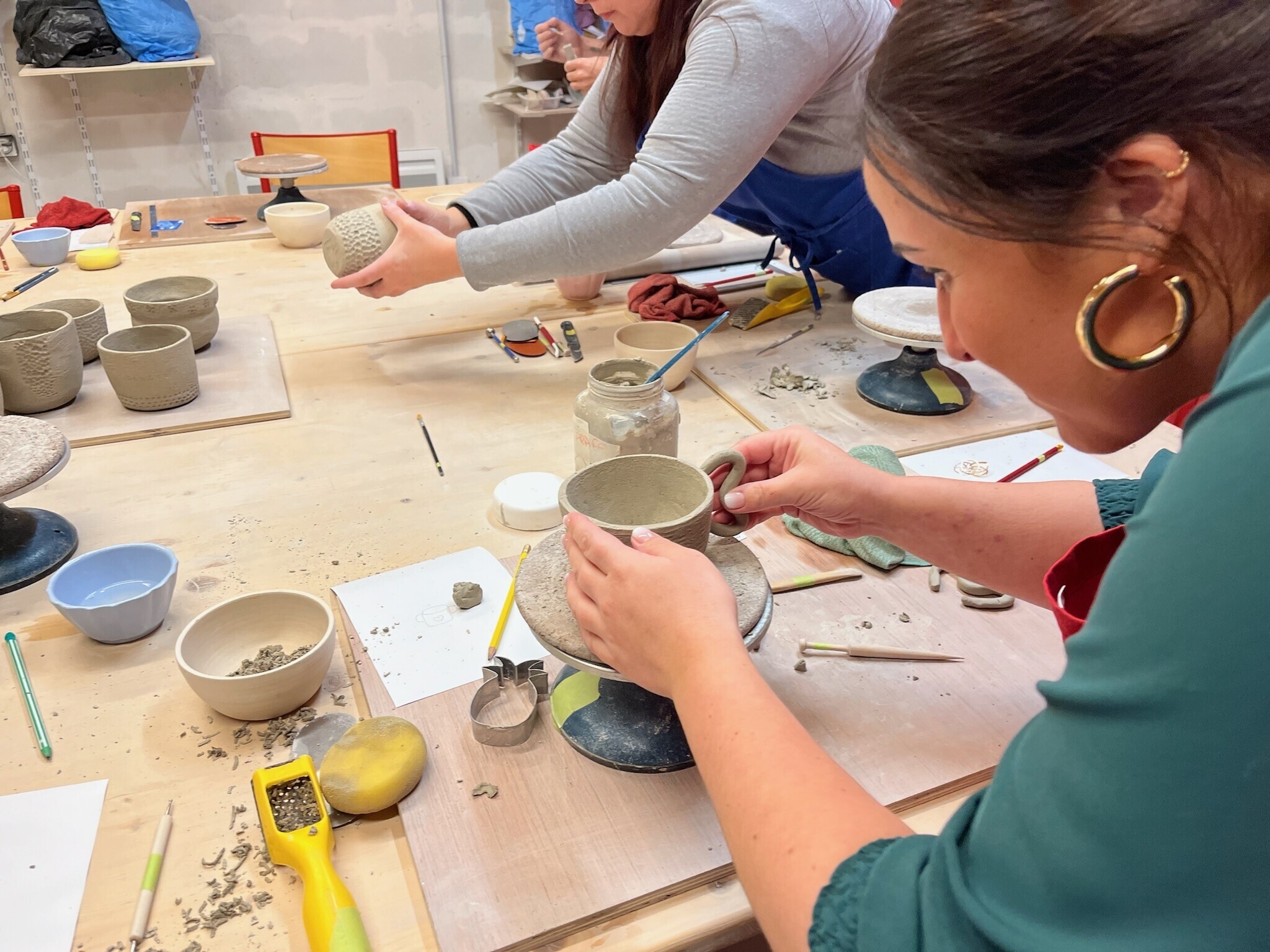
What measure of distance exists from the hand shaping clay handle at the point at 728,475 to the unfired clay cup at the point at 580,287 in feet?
3.54

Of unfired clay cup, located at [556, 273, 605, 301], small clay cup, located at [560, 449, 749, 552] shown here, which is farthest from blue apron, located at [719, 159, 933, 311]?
small clay cup, located at [560, 449, 749, 552]

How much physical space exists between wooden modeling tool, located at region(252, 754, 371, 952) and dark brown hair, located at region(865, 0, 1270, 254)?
2.28 ft

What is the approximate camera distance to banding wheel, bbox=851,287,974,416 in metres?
1.50

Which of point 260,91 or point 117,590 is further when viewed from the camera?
point 260,91

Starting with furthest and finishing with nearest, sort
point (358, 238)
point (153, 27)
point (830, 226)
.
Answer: point (153, 27)
point (830, 226)
point (358, 238)

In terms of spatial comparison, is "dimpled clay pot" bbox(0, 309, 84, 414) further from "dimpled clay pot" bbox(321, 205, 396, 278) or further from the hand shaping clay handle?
the hand shaping clay handle

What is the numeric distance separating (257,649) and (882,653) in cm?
69

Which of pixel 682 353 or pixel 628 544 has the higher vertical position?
pixel 628 544

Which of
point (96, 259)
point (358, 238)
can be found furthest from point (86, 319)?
point (96, 259)

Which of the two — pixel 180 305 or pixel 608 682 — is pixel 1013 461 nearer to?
pixel 608 682

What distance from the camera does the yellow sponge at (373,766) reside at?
790mm

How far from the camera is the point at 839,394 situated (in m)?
1.62

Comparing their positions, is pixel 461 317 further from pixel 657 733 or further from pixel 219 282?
pixel 657 733

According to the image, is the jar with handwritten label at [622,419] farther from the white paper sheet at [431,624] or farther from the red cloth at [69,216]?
the red cloth at [69,216]
